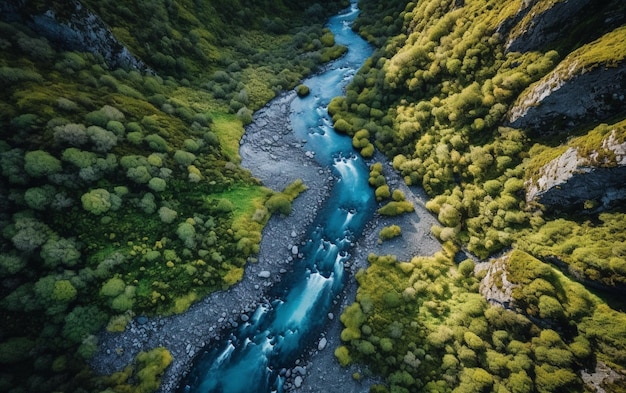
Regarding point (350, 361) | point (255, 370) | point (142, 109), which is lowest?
point (255, 370)

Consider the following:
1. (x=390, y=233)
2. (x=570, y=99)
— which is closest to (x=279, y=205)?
(x=390, y=233)

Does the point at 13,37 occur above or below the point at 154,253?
above

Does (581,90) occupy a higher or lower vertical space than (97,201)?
higher

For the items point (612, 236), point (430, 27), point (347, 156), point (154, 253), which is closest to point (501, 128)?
point (612, 236)

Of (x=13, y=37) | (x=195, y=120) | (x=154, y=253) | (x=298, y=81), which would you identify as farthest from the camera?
(x=298, y=81)

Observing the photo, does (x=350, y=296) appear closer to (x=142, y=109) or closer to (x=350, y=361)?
(x=350, y=361)

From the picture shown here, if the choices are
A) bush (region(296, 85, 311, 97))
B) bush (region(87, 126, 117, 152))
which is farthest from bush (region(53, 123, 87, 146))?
bush (region(296, 85, 311, 97))

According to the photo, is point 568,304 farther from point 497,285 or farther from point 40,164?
point 40,164
